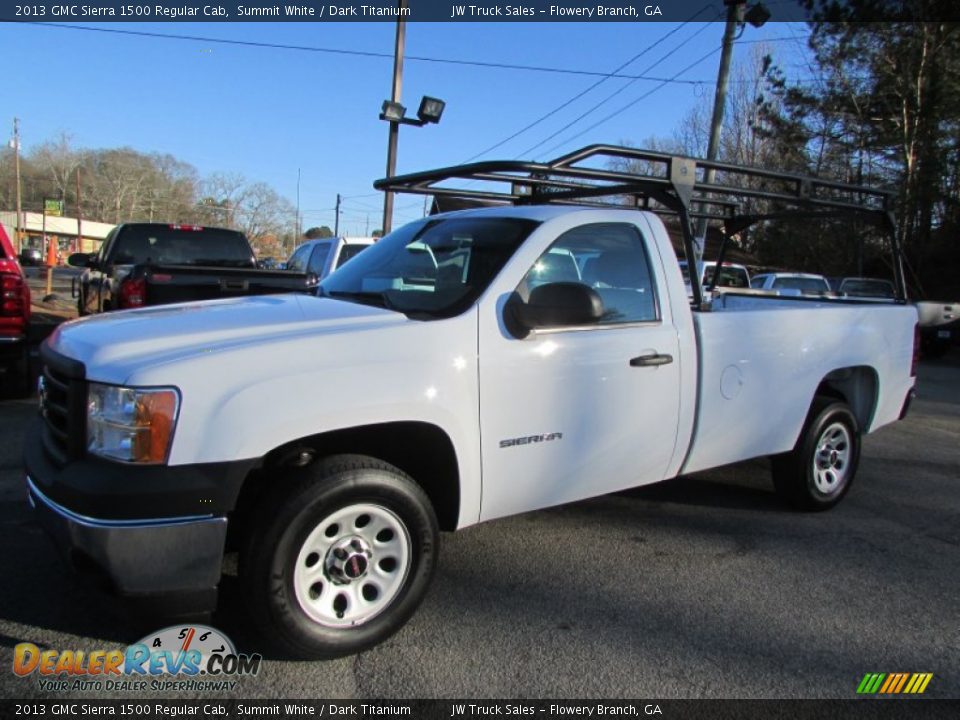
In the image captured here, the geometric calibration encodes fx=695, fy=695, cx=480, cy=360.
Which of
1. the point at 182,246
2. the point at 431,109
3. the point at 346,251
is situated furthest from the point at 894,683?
the point at 431,109

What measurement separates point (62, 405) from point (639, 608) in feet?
8.76

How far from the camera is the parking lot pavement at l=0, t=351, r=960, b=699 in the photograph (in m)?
2.72

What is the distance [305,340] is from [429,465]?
0.84 meters

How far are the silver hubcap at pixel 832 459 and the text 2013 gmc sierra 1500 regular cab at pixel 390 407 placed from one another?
568 mm

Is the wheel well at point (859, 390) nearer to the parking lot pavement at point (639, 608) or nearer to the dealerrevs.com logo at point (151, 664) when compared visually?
the parking lot pavement at point (639, 608)

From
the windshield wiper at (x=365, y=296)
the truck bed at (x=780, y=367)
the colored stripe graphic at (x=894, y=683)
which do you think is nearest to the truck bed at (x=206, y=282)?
the windshield wiper at (x=365, y=296)

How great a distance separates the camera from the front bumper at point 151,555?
7.79 feet

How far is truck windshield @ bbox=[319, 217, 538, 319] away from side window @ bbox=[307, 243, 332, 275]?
6937 mm

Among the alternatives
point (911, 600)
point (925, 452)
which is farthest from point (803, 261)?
point (911, 600)

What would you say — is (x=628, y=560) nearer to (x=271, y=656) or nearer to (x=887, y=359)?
(x=271, y=656)

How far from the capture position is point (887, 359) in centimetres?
509

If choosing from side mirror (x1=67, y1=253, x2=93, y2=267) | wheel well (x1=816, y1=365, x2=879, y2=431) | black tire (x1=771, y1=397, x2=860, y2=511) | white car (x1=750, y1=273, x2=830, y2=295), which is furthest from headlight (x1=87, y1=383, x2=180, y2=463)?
white car (x1=750, y1=273, x2=830, y2=295)

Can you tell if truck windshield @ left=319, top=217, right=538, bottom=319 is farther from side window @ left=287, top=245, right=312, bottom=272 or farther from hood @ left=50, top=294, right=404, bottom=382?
side window @ left=287, top=245, right=312, bottom=272

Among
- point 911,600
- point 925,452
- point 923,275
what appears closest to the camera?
point 911,600
